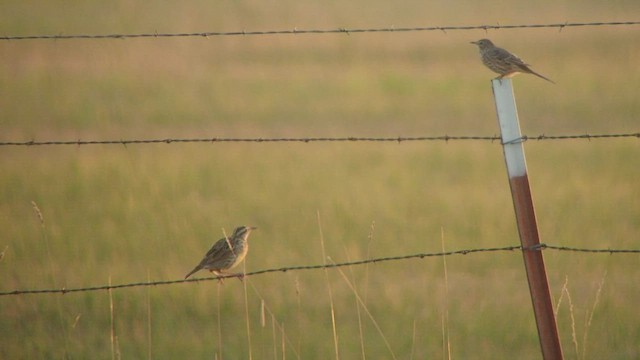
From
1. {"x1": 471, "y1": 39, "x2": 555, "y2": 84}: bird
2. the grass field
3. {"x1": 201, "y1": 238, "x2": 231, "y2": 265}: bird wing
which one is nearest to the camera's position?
{"x1": 201, "y1": 238, "x2": 231, "y2": 265}: bird wing

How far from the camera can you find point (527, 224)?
562 centimetres

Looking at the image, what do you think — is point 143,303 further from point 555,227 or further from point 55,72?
point 55,72

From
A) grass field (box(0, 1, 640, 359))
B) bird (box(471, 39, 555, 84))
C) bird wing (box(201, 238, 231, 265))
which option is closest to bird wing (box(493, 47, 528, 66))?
bird (box(471, 39, 555, 84))

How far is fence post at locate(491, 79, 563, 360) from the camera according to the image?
5625mm

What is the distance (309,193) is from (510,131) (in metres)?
8.50

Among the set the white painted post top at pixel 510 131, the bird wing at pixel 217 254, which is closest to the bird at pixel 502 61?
the bird wing at pixel 217 254

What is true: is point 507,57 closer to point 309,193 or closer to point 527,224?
point 527,224

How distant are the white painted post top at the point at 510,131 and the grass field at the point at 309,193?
914mm

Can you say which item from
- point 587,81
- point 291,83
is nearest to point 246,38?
point 291,83

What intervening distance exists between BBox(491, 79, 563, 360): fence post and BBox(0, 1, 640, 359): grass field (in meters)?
0.51

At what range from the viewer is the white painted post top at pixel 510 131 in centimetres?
566

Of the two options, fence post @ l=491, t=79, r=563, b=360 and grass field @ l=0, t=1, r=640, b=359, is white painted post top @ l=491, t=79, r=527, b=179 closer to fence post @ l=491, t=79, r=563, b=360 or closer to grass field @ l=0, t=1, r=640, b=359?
fence post @ l=491, t=79, r=563, b=360

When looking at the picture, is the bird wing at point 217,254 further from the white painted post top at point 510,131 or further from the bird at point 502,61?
the white painted post top at point 510,131

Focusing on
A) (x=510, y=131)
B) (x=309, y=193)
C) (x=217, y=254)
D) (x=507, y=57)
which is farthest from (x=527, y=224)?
(x=309, y=193)
